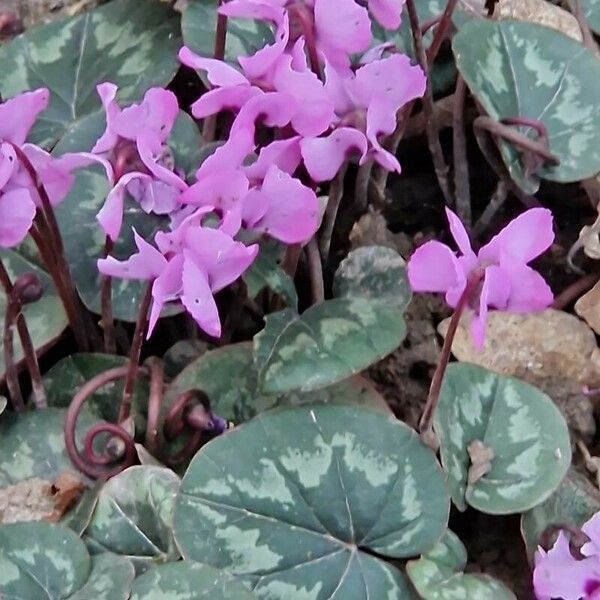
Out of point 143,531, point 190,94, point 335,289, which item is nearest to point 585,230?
point 335,289

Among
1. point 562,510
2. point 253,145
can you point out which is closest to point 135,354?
point 253,145

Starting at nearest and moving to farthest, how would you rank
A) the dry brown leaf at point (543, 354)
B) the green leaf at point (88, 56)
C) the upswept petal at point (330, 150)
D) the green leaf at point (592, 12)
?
the upswept petal at point (330, 150)
the dry brown leaf at point (543, 354)
the green leaf at point (88, 56)
the green leaf at point (592, 12)

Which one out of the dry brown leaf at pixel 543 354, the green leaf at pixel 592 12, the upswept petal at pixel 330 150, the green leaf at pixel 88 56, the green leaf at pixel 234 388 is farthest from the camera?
the green leaf at pixel 592 12

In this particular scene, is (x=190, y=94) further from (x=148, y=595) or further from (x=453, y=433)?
(x=148, y=595)

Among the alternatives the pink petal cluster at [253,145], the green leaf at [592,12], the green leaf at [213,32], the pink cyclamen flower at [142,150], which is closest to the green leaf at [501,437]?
the pink petal cluster at [253,145]

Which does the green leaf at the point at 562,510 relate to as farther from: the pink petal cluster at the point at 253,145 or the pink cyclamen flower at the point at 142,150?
the pink cyclamen flower at the point at 142,150

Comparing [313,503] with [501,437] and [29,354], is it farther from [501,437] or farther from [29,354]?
[29,354]
